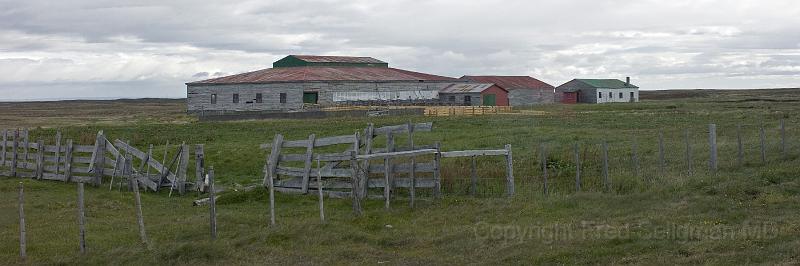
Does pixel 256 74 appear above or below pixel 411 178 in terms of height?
above

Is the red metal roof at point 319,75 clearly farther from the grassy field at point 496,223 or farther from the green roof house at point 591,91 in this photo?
the grassy field at point 496,223

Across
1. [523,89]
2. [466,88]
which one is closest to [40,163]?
[466,88]

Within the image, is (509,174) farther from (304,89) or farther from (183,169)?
(304,89)

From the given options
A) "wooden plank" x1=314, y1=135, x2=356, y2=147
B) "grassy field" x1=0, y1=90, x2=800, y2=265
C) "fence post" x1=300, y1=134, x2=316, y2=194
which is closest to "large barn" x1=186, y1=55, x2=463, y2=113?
"grassy field" x1=0, y1=90, x2=800, y2=265

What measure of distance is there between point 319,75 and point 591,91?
4581 cm

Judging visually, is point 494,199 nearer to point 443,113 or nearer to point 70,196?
point 70,196

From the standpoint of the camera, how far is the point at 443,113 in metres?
64.4

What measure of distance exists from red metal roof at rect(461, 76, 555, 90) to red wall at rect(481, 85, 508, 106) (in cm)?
1181

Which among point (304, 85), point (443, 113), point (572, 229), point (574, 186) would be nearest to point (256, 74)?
point (304, 85)

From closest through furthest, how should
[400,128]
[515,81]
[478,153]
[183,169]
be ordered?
1. [478,153]
2. [400,128]
3. [183,169]
4. [515,81]

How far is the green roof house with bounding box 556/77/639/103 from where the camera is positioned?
108m

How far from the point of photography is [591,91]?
10775 centimetres

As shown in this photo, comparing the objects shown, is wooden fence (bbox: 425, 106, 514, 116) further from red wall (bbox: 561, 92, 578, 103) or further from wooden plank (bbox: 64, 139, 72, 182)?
red wall (bbox: 561, 92, 578, 103)

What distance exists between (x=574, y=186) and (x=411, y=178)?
394cm
